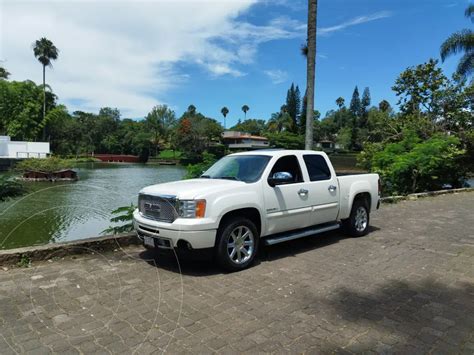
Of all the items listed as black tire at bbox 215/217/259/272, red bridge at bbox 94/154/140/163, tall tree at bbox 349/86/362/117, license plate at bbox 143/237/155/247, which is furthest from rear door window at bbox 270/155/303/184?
tall tree at bbox 349/86/362/117

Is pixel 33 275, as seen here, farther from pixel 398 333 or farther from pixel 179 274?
pixel 398 333

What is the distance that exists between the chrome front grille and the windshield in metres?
1.24

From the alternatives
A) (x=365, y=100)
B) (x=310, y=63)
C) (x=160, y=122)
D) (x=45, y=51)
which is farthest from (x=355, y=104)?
(x=310, y=63)

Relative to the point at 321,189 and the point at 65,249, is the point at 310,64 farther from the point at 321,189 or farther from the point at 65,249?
Result: the point at 65,249

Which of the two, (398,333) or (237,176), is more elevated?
(237,176)

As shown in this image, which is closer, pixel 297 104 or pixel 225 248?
pixel 225 248

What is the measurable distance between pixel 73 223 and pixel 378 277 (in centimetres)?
1186

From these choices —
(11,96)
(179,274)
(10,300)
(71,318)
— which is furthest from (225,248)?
(11,96)

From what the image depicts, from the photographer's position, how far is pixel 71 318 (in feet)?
12.9

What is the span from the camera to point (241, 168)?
630 cm

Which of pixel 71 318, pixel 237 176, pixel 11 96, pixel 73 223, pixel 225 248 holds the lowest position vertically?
pixel 73 223

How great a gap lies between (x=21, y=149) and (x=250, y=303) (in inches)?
2474

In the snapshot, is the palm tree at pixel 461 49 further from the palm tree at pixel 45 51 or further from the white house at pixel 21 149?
the palm tree at pixel 45 51

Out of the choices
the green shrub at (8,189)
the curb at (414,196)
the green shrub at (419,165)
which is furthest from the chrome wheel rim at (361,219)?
the green shrub at (8,189)
